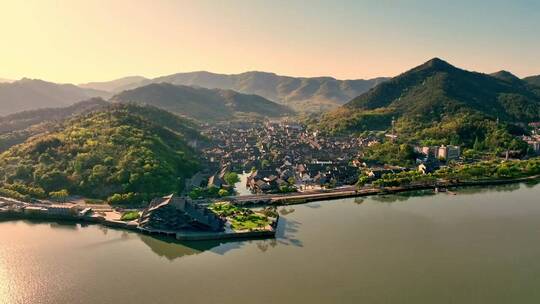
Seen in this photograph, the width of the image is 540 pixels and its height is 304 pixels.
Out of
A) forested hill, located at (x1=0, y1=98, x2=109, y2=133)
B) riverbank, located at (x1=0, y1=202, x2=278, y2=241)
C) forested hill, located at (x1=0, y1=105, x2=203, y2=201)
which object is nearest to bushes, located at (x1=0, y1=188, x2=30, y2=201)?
forested hill, located at (x1=0, y1=105, x2=203, y2=201)

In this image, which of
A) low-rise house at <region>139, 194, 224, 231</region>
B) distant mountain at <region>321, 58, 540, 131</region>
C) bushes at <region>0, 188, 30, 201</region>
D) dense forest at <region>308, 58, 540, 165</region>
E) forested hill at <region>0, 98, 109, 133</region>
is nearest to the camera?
low-rise house at <region>139, 194, 224, 231</region>

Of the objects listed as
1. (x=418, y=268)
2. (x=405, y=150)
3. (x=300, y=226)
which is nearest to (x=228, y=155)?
(x=405, y=150)

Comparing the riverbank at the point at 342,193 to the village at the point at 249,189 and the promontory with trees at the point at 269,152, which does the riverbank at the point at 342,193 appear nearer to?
the village at the point at 249,189

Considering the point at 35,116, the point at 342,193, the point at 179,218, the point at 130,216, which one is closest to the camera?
the point at 179,218

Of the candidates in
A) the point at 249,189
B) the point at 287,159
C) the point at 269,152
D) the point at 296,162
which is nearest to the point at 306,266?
the point at 249,189

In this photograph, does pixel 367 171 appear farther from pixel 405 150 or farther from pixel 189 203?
pixel 189 203

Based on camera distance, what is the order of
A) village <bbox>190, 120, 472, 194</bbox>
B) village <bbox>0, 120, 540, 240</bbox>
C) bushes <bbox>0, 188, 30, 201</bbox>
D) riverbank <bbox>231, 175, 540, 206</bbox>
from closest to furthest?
village <bbox>0, 120, 540, 240</bbox> < bushes <bbox>0, 188, 30, 201</bbox> < riverbank <bbox>231, 175, 540, 206</bbox> < village <bbox>190, 120, 472, 194</bbox>

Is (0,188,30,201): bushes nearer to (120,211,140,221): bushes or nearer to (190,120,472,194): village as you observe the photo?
(120,211,140,221): bushes

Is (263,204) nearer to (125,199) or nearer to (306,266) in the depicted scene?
(125,199)
